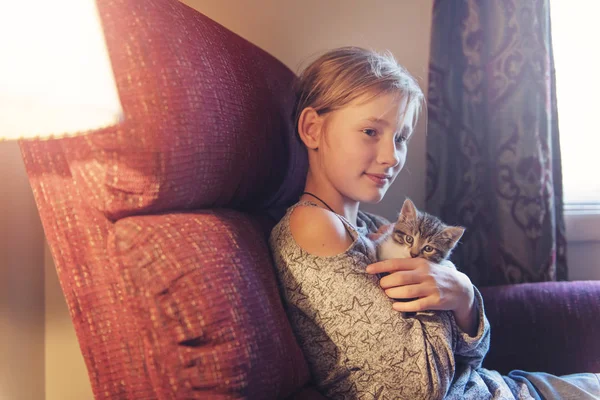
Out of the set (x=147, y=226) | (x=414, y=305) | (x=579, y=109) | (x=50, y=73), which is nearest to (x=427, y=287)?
(x=414, y=305)

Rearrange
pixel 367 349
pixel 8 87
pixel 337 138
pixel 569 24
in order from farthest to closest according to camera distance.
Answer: pixel 569 24 → pixel 337 138 → pixel 367 349 → pixel 8 87

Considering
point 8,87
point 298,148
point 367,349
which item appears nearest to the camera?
point 8,87

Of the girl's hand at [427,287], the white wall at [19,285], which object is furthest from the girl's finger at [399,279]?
the white wall at [19,285]

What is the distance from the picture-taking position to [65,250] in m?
0.64

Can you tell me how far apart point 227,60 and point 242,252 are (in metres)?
0.34

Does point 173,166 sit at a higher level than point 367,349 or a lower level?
higher

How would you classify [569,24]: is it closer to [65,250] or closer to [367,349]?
[367,349]

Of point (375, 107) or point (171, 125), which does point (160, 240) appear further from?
point (375, 107)

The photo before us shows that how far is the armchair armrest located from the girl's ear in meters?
0.64

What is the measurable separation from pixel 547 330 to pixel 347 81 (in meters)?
0.80

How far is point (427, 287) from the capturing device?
2.82 feet

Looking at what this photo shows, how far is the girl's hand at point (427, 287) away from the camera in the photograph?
831 mm

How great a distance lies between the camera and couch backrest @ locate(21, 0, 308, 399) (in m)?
0.60

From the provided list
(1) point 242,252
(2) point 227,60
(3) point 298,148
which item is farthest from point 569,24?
(1) point 242,252
